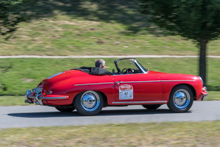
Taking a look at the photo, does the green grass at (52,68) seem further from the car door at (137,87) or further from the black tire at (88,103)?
the car door at (137,87)

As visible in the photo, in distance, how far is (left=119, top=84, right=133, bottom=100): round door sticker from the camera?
26.7 ft

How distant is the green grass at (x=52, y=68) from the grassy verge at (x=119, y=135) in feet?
25.2

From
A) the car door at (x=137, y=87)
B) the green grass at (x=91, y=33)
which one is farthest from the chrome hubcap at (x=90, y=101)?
the green grass at (x=91, y=33)

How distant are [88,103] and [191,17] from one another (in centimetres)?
658

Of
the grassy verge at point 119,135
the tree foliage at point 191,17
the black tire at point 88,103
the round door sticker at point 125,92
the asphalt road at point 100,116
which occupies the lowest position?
the grassy verge at point 119,135

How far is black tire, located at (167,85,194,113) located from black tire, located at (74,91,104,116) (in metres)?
1.75

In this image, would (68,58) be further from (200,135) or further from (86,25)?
(200,135)

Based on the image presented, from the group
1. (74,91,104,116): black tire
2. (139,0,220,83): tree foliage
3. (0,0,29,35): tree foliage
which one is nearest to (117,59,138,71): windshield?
(74,91,104,116): black tire

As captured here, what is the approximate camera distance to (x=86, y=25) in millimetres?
26328

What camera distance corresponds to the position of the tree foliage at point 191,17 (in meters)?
13.0

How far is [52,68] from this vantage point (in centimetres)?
1748

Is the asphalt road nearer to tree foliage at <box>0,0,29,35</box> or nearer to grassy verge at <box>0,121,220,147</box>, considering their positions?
grassy verge at <box>0,121,220,147</box>

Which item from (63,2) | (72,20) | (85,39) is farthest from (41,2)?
(85,39)

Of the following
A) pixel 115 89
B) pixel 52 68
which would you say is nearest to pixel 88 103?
pixel 115 89
